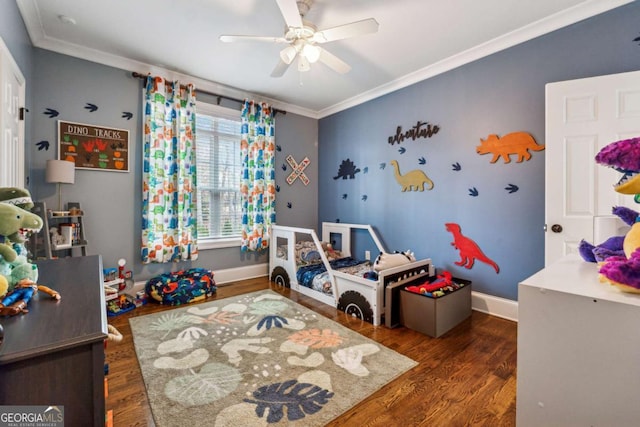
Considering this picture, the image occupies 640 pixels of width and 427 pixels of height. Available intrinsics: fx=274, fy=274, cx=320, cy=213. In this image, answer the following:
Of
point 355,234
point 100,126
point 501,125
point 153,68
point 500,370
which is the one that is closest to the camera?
point 500,370

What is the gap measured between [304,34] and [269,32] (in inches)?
23.6

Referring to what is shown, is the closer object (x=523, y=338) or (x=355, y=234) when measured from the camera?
(x=523, y=338)

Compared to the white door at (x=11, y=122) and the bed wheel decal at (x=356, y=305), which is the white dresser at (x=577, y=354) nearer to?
the bed wheel decal at (x=356, y=305)

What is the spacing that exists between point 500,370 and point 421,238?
1.61 meters

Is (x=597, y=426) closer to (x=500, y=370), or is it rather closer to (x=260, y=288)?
(x=500, y=370)

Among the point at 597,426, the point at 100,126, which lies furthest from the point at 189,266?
the point at 597,426

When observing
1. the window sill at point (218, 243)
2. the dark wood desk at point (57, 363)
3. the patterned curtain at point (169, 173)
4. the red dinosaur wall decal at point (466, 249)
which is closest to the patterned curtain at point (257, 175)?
the window sill at point (218, 243)

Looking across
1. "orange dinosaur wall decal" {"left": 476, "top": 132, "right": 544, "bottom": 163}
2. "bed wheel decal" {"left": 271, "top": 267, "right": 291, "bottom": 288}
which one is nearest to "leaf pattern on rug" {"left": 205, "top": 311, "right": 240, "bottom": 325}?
"bed wheel decal" {"left": 271, "top": 267, "right": 291, "bottom": 288}

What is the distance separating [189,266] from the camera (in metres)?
3.39

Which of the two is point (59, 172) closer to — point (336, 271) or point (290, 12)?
point (290, 12)

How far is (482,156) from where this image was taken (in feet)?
8.77

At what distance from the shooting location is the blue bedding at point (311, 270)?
3094 millimetres

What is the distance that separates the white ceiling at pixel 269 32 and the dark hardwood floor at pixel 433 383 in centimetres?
255

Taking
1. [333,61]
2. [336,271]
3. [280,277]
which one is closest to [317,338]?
[336,271]
